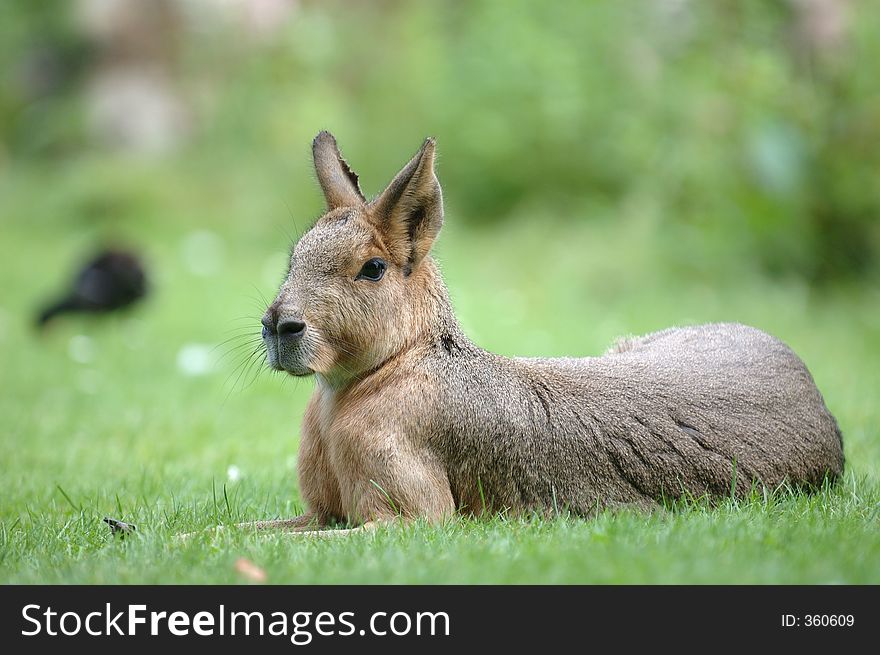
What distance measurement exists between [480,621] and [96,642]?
3.37 feet

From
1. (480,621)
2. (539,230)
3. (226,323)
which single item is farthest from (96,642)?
(539,230)

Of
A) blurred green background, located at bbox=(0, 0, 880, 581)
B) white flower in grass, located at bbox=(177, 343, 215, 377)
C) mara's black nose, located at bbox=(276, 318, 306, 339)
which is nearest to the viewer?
mara's black nose, located at bbox=(276, 318, 306, 339)

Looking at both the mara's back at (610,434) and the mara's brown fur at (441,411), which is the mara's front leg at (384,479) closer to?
the mara's brown fur at (441,411)

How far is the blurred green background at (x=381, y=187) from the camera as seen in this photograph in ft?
20.8

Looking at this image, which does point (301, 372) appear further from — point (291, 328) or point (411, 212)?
point (411, 212)

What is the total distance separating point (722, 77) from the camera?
411 inches

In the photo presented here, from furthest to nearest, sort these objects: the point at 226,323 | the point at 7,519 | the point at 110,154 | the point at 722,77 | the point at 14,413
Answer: the point at 110,154 < the point at 722,77 < the point at 226,323 < the point at 14,413 < the point at 7,519

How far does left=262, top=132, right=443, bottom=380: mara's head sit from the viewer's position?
153 inches

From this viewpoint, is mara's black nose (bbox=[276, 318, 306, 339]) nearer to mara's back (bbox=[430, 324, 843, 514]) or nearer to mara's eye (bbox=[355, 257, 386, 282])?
mara's eye (bbox=[355, 257, 386, 282])

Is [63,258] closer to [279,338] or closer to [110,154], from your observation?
[110,154]

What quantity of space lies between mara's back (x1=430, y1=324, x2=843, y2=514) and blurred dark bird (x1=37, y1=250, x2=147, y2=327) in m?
6.01

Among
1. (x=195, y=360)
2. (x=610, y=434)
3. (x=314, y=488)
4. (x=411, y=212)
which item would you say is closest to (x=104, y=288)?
(x=195, y=360)

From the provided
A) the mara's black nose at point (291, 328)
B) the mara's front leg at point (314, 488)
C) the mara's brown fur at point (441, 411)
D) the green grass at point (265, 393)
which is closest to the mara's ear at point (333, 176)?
the mara's brown fur at point (441, 411)

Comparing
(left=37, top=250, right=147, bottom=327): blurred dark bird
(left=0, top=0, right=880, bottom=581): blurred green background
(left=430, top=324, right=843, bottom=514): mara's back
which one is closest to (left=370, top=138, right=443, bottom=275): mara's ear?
(left=430, top=324, right=843, bottom=514): mara's back
